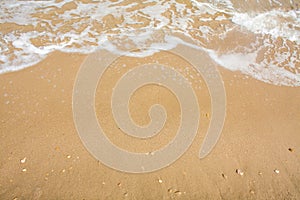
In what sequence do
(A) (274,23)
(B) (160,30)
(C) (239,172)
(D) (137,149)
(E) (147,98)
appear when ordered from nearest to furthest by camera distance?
(C) (239,172) → (D) (137,149) → (E) (147,98) → (B) (160,30) → (A) (274,23)

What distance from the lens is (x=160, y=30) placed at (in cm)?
432

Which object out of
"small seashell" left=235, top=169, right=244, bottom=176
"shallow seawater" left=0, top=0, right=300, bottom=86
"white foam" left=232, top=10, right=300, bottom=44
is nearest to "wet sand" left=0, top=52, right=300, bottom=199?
"small seashell" left=235, top=169, right=244, bottom=176

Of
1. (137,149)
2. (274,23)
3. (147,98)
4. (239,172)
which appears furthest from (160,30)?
(239,172)

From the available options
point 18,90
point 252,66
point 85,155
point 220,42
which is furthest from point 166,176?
point 220,42

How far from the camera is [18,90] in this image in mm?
3129

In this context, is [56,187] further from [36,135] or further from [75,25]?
[75,25]

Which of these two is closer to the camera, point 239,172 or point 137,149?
point 239,172

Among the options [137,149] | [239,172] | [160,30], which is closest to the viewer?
[239,172]

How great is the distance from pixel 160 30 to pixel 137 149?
221 cm

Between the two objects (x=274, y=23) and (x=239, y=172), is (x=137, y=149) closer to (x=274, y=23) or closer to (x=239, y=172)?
(x=239, y=172)

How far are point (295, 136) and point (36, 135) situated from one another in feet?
8.16

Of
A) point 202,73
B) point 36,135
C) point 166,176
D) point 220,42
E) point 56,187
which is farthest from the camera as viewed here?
point 220,42

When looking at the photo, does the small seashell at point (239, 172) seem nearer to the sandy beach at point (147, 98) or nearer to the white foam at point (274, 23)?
the sandy beach at point (147, 98)

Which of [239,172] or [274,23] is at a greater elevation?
[274,23]
